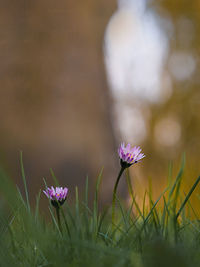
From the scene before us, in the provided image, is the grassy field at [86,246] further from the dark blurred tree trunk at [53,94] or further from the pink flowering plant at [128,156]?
the dark blurred tree trunk at [53,94]

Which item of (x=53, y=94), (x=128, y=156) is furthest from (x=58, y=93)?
(x=128, y=156)

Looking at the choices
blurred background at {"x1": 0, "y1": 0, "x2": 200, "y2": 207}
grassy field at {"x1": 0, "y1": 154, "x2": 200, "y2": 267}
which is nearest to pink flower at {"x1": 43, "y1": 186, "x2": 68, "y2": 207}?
grassy field at {"x1": 0, "y1": 154, "x2": 200, "y2": 267}

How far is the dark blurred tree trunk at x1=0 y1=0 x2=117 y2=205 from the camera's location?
2510 mm

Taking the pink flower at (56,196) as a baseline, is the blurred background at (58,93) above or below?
above

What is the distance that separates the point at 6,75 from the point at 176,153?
397cm

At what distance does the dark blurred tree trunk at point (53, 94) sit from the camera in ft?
8.23

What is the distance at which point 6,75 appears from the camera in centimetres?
258

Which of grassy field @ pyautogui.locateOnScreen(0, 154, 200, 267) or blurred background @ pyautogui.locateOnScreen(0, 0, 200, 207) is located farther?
blurred background @ pyautogui.locateOnScreen(0, 0, 200, 207)

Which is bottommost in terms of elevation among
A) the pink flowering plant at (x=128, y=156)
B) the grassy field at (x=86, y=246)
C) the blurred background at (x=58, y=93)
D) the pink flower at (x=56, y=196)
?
the grassy field at (x=86, y=246)

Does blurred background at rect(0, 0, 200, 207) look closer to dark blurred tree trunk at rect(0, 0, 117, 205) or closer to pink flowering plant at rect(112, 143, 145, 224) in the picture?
dark blurred tree trunk at rect(0, 0, 117, 205)

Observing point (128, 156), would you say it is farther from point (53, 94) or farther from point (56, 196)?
point (53, 94)

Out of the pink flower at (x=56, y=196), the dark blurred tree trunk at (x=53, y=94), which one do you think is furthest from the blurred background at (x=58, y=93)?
the pink flower at (x=56, y=196)

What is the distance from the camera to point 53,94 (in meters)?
2.66

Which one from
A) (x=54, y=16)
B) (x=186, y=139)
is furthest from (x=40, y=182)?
(x=186, y=139)
